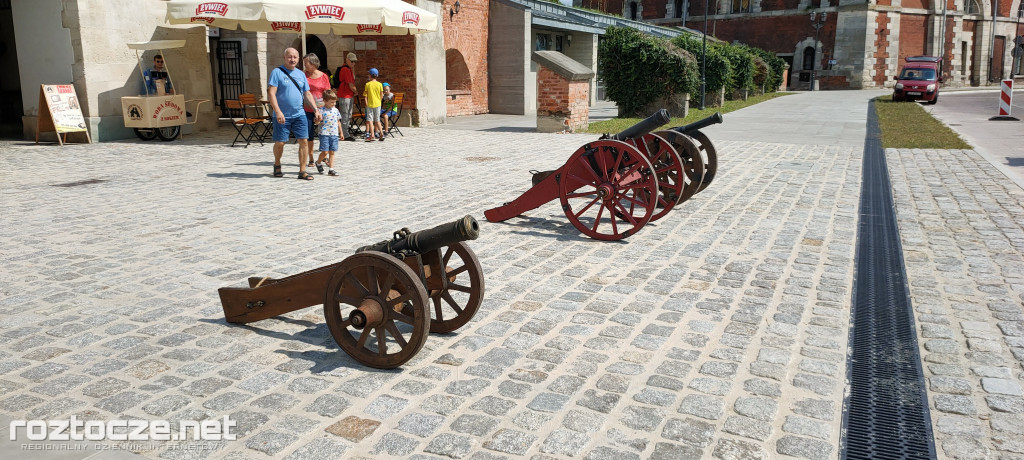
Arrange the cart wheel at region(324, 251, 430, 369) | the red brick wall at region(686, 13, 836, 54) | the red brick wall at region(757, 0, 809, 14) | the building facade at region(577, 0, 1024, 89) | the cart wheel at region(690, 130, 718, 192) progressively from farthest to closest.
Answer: the red brick wall at region(757, 0, 809, 14), the red brick wall at region(686, 13, 836, 54), the building facade at region(577, 0, 1024, 89), the cart wheel at region(690, 130, 718, 192), the cart wheel at region(324, 251, 430, 369)

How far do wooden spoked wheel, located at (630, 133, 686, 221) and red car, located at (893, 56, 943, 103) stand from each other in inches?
1082

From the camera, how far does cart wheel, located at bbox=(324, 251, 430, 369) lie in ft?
12.1

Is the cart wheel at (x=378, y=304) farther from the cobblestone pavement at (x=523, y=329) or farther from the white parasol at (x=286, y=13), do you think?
the white parasol at (x=286, y=13)

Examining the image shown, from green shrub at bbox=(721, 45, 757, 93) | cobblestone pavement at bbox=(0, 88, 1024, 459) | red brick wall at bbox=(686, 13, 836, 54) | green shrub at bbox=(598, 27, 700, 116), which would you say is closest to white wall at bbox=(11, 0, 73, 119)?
cobblestone pavement at bbox=(0, 88, 1024, 459)

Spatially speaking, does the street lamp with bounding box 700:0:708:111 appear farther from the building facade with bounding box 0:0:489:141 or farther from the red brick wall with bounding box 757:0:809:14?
the red brick wall with bounding box 757:0:809:14

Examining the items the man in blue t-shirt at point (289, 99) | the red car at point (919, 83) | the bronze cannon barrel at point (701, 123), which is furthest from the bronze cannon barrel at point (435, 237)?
the red car at point (919, 83)

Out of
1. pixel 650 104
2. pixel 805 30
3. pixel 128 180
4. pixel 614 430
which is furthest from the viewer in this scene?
pixel 805 30

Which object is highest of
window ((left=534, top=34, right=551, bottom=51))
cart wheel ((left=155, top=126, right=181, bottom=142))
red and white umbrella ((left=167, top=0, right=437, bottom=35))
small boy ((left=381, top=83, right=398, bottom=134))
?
window ((left=534, top=34, right=551, bottom=51))

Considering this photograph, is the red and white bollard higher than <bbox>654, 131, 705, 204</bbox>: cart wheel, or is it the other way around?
the red and white bollard

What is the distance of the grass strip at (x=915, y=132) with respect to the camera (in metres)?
14.3

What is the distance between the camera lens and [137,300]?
500 cm

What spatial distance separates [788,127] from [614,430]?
54.4ft

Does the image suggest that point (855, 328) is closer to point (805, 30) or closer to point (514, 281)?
point (514, 281)

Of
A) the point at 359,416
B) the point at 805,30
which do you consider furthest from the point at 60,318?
the point at 805,30
